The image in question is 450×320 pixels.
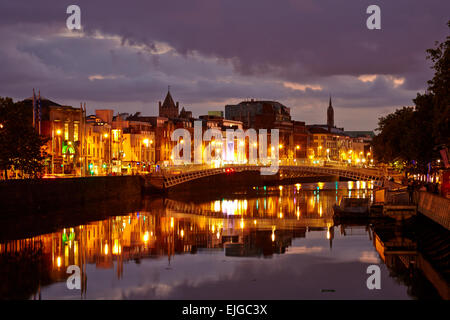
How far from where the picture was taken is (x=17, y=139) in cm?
5350

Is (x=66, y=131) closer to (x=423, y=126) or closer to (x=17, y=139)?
(x=17, y=139)

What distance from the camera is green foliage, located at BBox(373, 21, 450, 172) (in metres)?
35.3

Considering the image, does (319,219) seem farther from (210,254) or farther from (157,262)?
(157,262)

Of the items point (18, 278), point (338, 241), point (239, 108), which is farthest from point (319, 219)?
point (239, 108)

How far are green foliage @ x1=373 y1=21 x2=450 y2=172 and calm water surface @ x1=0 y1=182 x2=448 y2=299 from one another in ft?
20.2

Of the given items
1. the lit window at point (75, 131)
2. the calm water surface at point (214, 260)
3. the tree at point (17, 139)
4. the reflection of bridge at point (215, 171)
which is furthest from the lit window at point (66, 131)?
the calm water surface at point (214, 260)

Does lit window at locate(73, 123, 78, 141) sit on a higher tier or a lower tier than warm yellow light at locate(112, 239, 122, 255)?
higher

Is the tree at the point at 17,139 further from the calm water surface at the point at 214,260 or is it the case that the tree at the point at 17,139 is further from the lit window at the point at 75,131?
the lit window at the point at 75,131

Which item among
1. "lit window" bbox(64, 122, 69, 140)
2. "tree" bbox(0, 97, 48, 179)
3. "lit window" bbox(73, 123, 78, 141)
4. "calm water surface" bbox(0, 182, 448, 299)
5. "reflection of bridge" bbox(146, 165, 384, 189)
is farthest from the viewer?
"lit window" bbox(73, 123, 78, 141)


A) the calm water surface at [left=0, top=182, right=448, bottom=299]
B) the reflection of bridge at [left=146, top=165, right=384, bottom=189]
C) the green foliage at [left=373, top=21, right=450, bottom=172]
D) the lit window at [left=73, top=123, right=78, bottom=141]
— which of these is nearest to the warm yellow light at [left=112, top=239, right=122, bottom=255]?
the calm water surface at [left=0, top=182, right=448, bottom=299]

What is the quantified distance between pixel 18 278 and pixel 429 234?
20.0 m

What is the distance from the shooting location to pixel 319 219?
50.4m

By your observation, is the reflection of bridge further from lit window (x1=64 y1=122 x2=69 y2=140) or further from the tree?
the tree

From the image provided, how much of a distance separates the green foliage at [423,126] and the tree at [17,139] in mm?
26508
